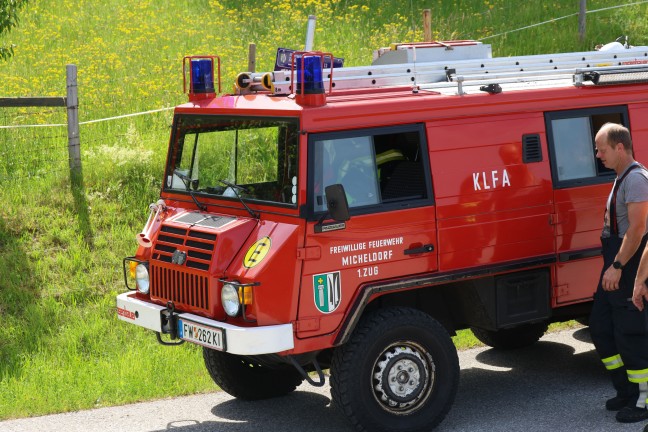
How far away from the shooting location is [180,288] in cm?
662

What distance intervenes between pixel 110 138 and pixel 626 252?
8362mm

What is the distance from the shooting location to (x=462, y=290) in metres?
7.14

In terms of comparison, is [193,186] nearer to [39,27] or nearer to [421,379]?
Result: [421,379]

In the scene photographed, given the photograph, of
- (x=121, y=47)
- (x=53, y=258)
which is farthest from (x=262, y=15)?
(x=53, y=258)

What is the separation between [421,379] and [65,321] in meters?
4.30

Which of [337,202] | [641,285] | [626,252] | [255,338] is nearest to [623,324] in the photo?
[641,285]

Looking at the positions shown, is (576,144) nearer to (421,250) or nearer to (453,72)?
(453,72)

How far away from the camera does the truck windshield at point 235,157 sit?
254 inches

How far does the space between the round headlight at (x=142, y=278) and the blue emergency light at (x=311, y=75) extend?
177 cm

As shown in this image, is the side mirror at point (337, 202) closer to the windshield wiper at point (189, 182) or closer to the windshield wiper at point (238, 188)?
the windshield wiper at point (238, 188)

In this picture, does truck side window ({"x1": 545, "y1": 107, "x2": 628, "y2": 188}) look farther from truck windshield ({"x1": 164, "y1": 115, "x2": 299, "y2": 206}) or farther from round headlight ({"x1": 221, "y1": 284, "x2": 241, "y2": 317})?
round headlight ({"x1": 221, "y1": 284, "x2": 241, "y2": 317})

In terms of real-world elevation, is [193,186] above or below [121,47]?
below

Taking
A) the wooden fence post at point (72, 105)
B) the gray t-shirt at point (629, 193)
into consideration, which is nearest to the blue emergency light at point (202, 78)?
the gray t-shirt at point (629, 193)

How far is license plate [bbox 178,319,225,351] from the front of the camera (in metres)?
6.11
